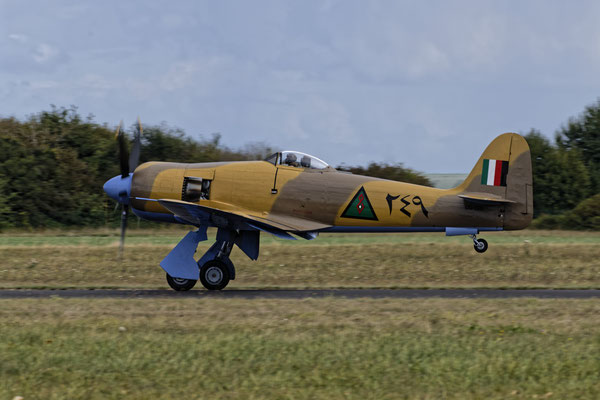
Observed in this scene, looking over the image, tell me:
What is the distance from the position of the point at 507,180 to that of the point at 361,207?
11.3 feet

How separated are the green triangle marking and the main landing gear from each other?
87.2 inches

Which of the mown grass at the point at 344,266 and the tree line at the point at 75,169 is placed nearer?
the mown grass at the point at 344,266

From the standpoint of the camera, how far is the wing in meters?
15.2

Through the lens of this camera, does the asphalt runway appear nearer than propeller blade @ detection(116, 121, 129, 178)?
Yes

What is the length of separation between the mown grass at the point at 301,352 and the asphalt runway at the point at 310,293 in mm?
2347

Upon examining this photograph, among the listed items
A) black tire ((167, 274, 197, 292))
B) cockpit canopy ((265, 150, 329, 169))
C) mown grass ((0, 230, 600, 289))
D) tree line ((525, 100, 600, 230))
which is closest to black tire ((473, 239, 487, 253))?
mown grass ((0, 230, 600, 289))

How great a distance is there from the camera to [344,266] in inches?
823

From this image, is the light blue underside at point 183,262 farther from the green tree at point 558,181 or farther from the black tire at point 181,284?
the green tree at point 558,181

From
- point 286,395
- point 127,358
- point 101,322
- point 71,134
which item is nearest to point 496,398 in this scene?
point 286,395

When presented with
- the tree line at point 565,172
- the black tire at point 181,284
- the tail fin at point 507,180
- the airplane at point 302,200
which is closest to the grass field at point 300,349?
the black tire at point 181,284

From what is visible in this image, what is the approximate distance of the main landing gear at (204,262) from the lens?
15.7m

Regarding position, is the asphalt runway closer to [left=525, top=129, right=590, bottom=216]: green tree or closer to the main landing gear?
the main landing gear

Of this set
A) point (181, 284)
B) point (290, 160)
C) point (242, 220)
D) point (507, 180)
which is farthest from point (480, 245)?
point (181, 284)

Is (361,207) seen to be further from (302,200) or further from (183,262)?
(183,262)
